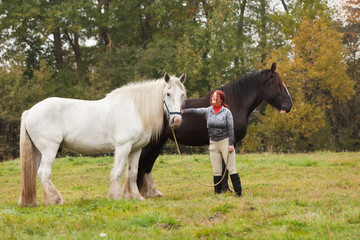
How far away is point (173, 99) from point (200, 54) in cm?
2181

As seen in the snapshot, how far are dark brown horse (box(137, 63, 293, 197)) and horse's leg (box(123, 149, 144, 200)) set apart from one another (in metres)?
0.52

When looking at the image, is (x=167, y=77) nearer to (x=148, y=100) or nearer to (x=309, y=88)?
(x=148, y=100)

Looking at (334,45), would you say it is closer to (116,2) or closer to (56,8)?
(116,2)

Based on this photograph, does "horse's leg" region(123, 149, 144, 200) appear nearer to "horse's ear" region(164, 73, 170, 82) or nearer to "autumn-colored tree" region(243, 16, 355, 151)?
"horse's ear" region(164, 73, 170, 82)

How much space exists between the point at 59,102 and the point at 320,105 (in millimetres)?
22213

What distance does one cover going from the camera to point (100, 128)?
23.5ft

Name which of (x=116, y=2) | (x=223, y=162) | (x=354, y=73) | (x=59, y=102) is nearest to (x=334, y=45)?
(x=354, y=73)

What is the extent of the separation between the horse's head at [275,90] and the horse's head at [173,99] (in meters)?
2.32

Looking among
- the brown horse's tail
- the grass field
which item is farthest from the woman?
the brown horse's tail

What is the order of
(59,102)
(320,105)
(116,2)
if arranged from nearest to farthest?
(59,102) → (320,105) → (116,2)

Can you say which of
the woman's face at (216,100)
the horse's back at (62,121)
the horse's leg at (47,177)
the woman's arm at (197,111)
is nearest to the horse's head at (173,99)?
the woman's arm at (197,111)

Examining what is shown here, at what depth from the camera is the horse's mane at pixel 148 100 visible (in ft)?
24.0

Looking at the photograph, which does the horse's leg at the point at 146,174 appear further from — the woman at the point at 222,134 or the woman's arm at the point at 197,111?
the woman at the point at 222,134

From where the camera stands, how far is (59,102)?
23.2 ft
